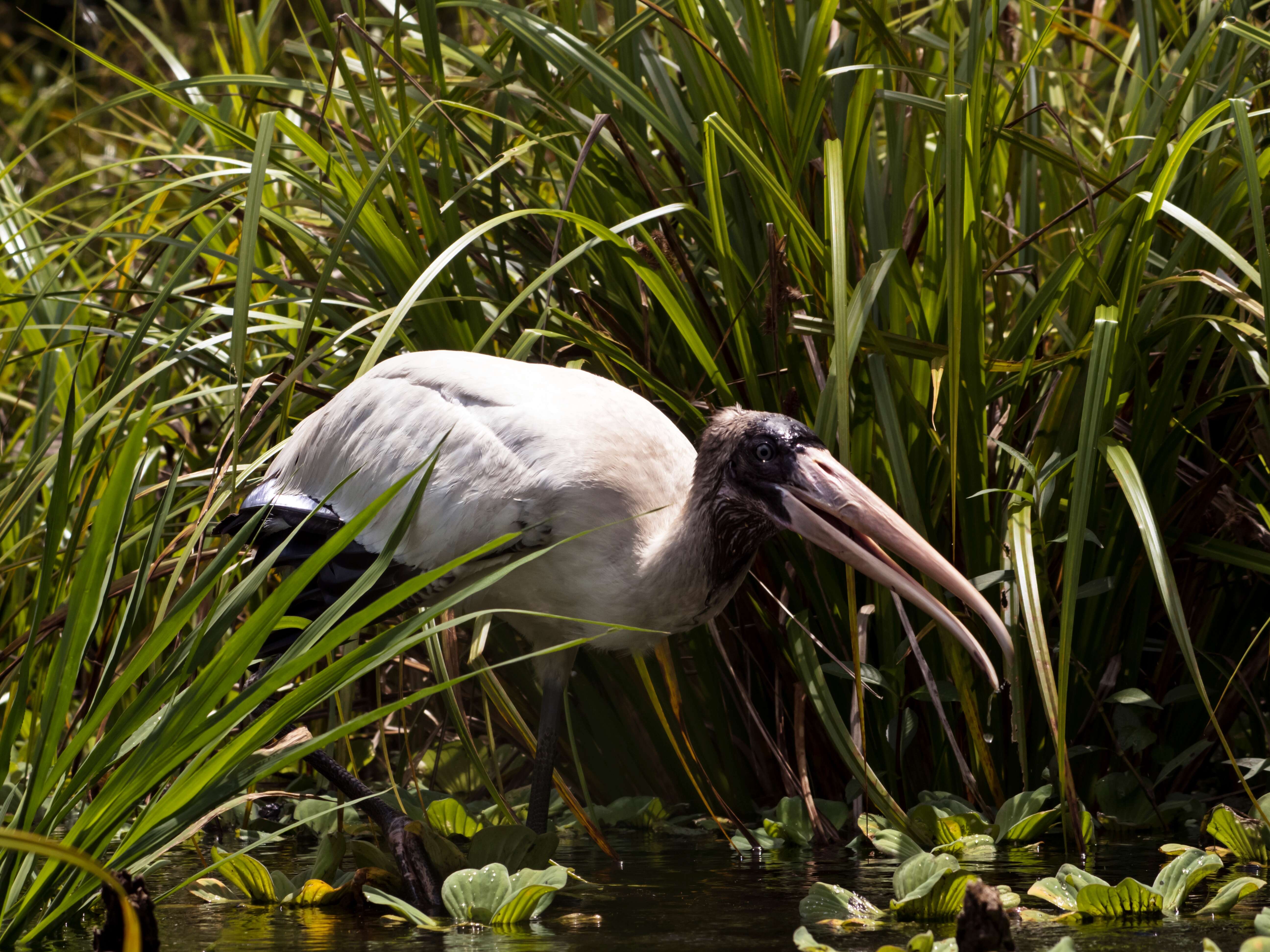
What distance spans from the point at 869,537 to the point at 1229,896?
3.01 ft

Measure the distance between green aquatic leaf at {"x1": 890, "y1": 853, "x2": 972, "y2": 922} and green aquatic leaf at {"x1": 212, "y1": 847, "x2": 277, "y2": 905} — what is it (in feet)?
3.75

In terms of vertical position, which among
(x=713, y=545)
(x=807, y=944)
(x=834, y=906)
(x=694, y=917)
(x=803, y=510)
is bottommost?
(x=694, y=917)

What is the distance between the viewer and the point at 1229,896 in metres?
2.16

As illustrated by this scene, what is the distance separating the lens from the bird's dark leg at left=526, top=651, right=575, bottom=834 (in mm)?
3111

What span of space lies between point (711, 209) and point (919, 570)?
97 cm

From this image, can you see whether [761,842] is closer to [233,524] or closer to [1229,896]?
[1229,896]

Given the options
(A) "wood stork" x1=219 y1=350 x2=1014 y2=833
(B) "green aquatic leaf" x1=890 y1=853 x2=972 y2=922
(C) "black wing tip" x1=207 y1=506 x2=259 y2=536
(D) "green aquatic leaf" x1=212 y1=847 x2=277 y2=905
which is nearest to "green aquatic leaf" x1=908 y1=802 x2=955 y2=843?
(A) "wood stork" x1=219 y1=350 x2=1014 y2=833

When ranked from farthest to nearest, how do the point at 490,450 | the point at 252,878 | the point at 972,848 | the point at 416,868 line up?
the point at 490,450 → the point at 972,848 → the point at 416,868 → the point at 252,878

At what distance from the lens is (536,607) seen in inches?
121

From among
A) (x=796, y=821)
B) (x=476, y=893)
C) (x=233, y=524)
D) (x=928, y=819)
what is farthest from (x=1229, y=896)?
(x=233, y=524)

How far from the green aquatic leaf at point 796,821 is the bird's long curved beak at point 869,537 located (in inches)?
20.0

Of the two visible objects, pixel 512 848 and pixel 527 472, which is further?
pixel 527 472

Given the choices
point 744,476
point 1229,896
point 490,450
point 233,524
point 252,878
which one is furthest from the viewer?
point 233,524

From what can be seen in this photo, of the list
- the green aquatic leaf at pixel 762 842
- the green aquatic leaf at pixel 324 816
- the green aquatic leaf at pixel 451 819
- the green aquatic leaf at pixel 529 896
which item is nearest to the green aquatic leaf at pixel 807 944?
the green aquatic leaf at pixel 529 896
